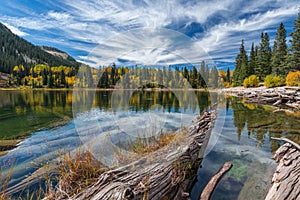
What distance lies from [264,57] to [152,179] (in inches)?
1722

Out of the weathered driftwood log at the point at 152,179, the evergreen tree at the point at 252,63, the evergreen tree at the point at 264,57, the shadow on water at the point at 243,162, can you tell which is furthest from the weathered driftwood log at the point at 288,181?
the evergreen tree at the point at 252,63

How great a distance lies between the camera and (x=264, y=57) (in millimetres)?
36906

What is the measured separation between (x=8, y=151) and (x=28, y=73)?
10664cm

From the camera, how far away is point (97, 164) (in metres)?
3.09

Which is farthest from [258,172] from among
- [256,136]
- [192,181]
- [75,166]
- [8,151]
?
[8,151]

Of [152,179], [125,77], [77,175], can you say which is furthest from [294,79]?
[77,175]

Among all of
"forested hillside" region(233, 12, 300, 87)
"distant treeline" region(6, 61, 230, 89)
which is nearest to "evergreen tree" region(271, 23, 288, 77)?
"forested hillside" region(233, 12, 300, 87)

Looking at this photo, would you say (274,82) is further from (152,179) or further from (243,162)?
(152,179)

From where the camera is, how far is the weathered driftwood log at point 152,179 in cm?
218

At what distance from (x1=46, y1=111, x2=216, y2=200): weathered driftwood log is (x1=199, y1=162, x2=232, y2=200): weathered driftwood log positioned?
325 mm

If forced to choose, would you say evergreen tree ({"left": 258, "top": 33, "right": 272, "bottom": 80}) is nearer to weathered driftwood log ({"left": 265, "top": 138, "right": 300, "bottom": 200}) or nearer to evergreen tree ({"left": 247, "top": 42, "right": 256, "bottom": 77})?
evergreen tree ({"left": 247, "top": 42, "right": 256, "bottom": 77})

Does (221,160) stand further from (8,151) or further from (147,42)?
(8,151)

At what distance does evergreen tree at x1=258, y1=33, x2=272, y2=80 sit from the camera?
1446 inches

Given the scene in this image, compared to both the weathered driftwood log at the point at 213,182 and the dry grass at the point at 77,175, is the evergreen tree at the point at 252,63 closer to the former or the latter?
the weathered driftwood log at the point at 213,182
